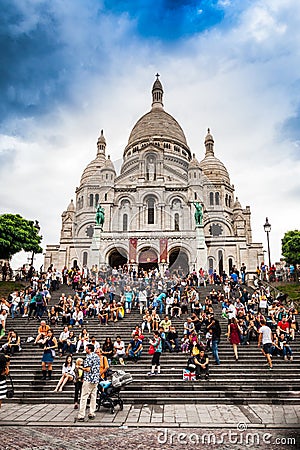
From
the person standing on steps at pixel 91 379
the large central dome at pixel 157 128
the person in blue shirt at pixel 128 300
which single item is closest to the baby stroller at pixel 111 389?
the person standing on steps at pixel 91 379

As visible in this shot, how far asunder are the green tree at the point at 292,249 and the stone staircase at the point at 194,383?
2857cm

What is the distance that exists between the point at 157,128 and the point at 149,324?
54.5 m

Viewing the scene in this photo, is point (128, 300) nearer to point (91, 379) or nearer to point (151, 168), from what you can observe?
point (91, 379)

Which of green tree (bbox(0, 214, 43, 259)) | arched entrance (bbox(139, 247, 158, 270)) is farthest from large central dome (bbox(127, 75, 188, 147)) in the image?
green tree (bbox(0, 214, 43, 259))

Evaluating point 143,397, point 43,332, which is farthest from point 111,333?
point 143,397

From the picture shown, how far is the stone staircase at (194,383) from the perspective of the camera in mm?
10102

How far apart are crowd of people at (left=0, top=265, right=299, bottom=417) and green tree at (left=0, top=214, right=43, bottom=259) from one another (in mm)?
13163

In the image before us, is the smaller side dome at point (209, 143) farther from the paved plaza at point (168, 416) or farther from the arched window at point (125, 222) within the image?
the paved plaza at point (168, 416)

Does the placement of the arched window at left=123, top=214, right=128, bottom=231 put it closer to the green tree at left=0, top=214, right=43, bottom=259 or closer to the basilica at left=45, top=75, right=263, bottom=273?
the basilica at left=45, top=75, right=263, bottom=273

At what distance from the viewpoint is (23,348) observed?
1395 centimetres

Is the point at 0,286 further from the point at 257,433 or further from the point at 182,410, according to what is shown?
the point at 257,433

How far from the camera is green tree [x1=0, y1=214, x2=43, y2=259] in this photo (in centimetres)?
3653

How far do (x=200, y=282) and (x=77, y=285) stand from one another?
9.16 meters

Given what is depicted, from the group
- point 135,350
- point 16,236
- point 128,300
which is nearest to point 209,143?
point 16,236
